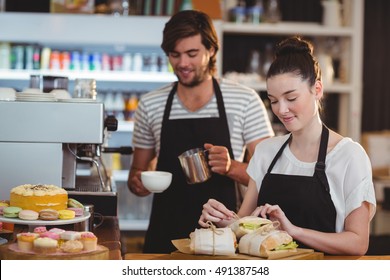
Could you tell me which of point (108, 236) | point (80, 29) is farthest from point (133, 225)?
point (108, 236)

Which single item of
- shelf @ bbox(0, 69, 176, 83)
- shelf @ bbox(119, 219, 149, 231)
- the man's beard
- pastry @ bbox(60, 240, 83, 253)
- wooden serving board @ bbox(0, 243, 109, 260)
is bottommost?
shelf @ bbox(119, 219, 149, 231)

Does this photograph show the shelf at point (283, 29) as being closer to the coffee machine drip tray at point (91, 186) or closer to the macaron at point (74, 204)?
the coffee machine drip tray at point (91, 186)

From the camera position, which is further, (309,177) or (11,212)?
(309,177)

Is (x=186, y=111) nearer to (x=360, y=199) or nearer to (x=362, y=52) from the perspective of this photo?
(x=360, y=199)

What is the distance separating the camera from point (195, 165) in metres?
2.81

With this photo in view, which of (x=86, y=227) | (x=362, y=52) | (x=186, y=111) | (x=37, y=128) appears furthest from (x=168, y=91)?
(x=362, y=52)

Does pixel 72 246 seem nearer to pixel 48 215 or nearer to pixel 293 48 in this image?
pixel 48 215

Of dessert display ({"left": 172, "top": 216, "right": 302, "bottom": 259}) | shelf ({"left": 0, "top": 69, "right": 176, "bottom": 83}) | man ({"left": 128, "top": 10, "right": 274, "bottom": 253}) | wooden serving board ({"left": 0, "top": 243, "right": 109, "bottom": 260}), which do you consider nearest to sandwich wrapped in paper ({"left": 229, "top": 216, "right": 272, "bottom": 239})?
dessert display ({"left": 172, "top": 216, "right": 302, "bottom": 259})

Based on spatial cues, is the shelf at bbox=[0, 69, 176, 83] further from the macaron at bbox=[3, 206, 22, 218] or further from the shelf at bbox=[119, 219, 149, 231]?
the macaron at bbox=[3, 206, 22, 218]

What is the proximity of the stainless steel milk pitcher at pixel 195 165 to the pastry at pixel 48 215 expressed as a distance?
0.84 metres

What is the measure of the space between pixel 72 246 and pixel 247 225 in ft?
1.69

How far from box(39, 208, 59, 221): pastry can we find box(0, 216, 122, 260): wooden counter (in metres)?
0.10

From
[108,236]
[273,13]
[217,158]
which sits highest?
[273,13]

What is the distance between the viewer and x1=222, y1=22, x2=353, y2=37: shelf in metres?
5.36
